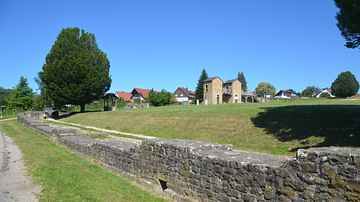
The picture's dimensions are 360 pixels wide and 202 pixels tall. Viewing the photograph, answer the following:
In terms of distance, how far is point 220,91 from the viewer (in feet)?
269

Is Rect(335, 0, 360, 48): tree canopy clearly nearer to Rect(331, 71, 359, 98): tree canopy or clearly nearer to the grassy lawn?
the grassy lawn

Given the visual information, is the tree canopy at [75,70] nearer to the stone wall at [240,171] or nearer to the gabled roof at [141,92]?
the stone wall at [240,171]

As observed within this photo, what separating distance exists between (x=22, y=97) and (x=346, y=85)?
7048 centimetres

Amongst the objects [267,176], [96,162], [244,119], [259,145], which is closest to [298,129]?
[259,145]

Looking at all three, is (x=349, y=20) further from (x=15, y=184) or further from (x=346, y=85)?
(x=346, y=85)

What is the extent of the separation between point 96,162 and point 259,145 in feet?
24.7

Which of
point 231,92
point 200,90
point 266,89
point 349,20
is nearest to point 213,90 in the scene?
point 231,92

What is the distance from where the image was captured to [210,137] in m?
21.3

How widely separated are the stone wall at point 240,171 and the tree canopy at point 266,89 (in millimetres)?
132960

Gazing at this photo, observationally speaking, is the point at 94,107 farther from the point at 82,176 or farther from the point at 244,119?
the point at 82,176

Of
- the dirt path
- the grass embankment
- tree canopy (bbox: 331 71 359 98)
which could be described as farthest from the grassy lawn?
tree canopy (bbox: 331 71 359 98)

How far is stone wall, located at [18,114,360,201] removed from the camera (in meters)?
5.12

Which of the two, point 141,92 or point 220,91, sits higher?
→ point 141,92

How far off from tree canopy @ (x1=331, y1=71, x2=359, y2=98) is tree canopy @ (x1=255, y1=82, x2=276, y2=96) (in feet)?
168
